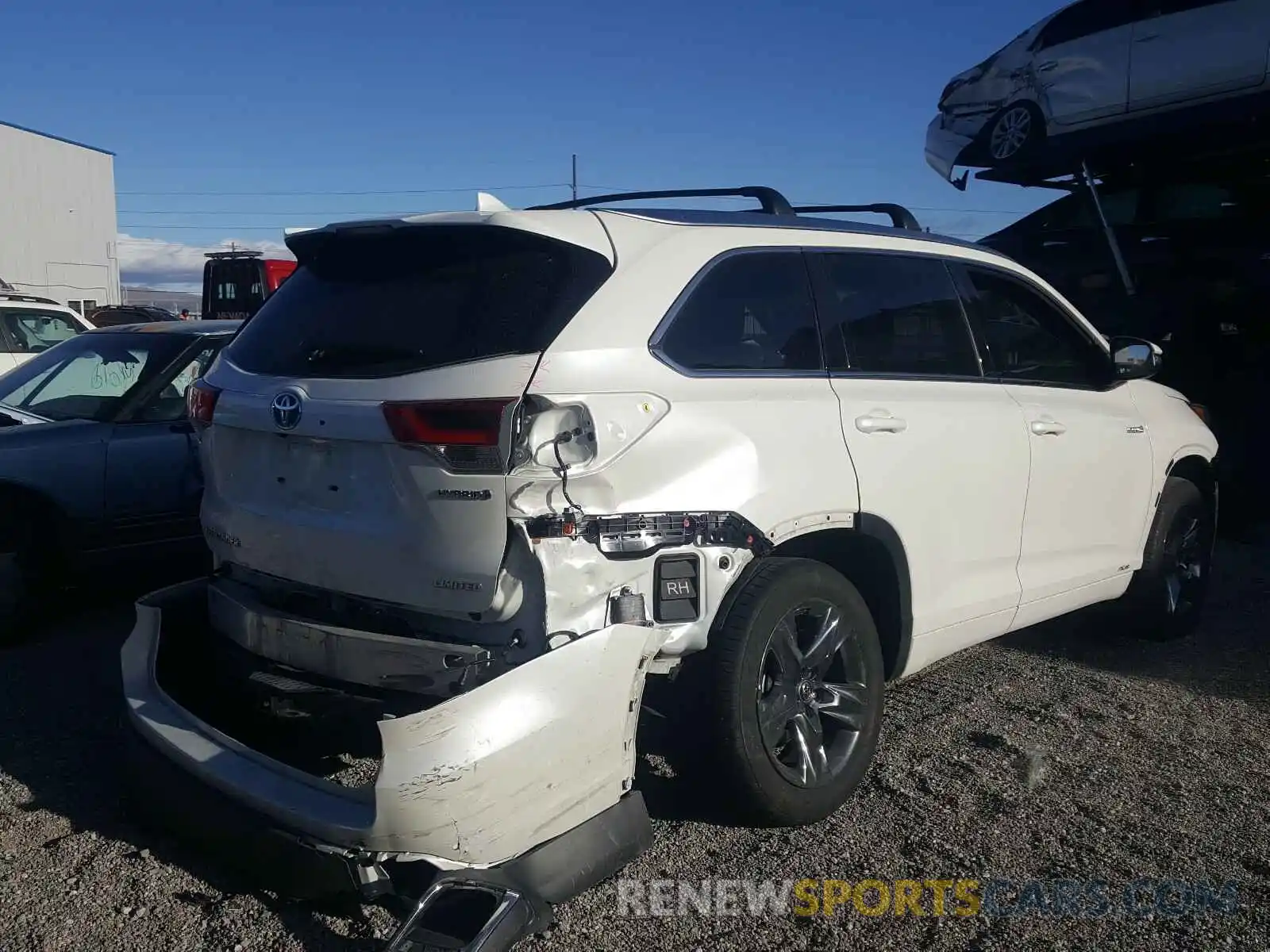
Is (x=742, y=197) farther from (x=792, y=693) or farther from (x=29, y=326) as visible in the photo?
(x=29, y=326)

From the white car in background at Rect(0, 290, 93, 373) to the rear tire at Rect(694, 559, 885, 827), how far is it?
844cm

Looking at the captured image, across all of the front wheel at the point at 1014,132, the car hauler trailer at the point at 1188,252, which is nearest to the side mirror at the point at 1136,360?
the car hauler trailer at the point at 1188,252

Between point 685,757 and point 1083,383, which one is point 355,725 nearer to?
point 685,757

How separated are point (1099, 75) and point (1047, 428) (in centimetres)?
526

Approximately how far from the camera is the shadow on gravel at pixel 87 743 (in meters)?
2.99

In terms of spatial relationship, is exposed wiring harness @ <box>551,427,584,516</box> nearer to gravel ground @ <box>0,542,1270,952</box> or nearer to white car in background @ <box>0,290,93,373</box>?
gravel ground @ <box>0,542,1270,952</box>

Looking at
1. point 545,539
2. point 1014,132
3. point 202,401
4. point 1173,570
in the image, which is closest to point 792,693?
point 545,539

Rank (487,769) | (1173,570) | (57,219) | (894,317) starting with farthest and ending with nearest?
(57,219) → (1173,570) → (894,317) → (487,769)

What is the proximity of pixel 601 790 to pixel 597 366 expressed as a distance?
1.11m

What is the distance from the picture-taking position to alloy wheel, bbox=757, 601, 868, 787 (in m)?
3.29

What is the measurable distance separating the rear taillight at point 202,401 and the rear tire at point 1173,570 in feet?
13.5

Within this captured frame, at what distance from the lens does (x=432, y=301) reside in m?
3.07

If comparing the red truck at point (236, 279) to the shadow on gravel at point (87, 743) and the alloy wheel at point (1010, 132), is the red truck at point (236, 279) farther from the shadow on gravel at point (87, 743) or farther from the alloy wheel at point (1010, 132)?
the shadow on gravel at point (87, 743)

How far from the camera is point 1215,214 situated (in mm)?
8008
